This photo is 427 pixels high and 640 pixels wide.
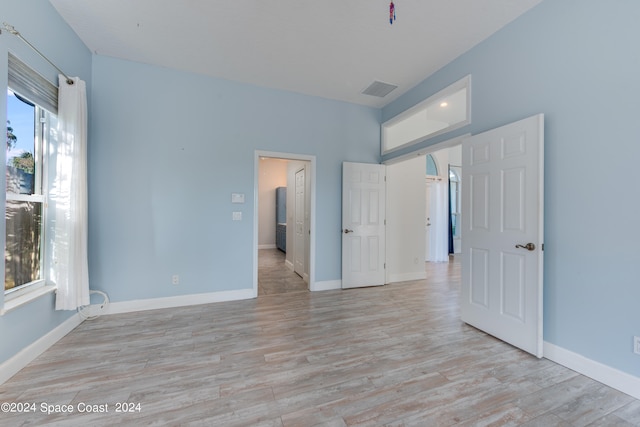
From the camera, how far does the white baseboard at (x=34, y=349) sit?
6.05 ft

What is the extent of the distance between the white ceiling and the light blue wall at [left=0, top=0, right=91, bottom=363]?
0.20 metres

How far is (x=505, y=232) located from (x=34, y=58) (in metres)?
4.34

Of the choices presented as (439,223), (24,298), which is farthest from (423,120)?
(24,298)

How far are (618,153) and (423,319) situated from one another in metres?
2.23

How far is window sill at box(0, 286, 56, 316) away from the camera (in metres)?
1.86

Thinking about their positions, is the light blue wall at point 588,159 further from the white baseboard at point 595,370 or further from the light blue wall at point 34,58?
the light blue wall at point 34,58

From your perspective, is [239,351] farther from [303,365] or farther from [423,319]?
[423,319]

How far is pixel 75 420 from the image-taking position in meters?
1.50

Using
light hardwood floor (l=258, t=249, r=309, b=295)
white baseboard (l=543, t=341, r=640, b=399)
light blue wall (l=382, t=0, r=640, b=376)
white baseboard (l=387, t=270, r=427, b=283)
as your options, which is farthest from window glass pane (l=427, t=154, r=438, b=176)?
white baseboard (l=543, t=341, r=640, b=399)

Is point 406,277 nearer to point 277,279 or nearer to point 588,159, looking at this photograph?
point 277,279

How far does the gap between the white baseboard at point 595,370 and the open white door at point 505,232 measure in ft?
0.38

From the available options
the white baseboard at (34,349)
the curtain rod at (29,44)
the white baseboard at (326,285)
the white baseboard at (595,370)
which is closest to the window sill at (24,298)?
the white baseboard at (34,349)

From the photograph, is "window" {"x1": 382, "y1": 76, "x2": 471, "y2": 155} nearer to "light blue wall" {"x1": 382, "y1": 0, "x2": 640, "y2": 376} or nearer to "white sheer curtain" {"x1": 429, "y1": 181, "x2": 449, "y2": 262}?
"light blue wall" {"x1": 382, "y1": 0, "x2": 640, "y2": 376}

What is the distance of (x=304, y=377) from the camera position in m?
1.93
